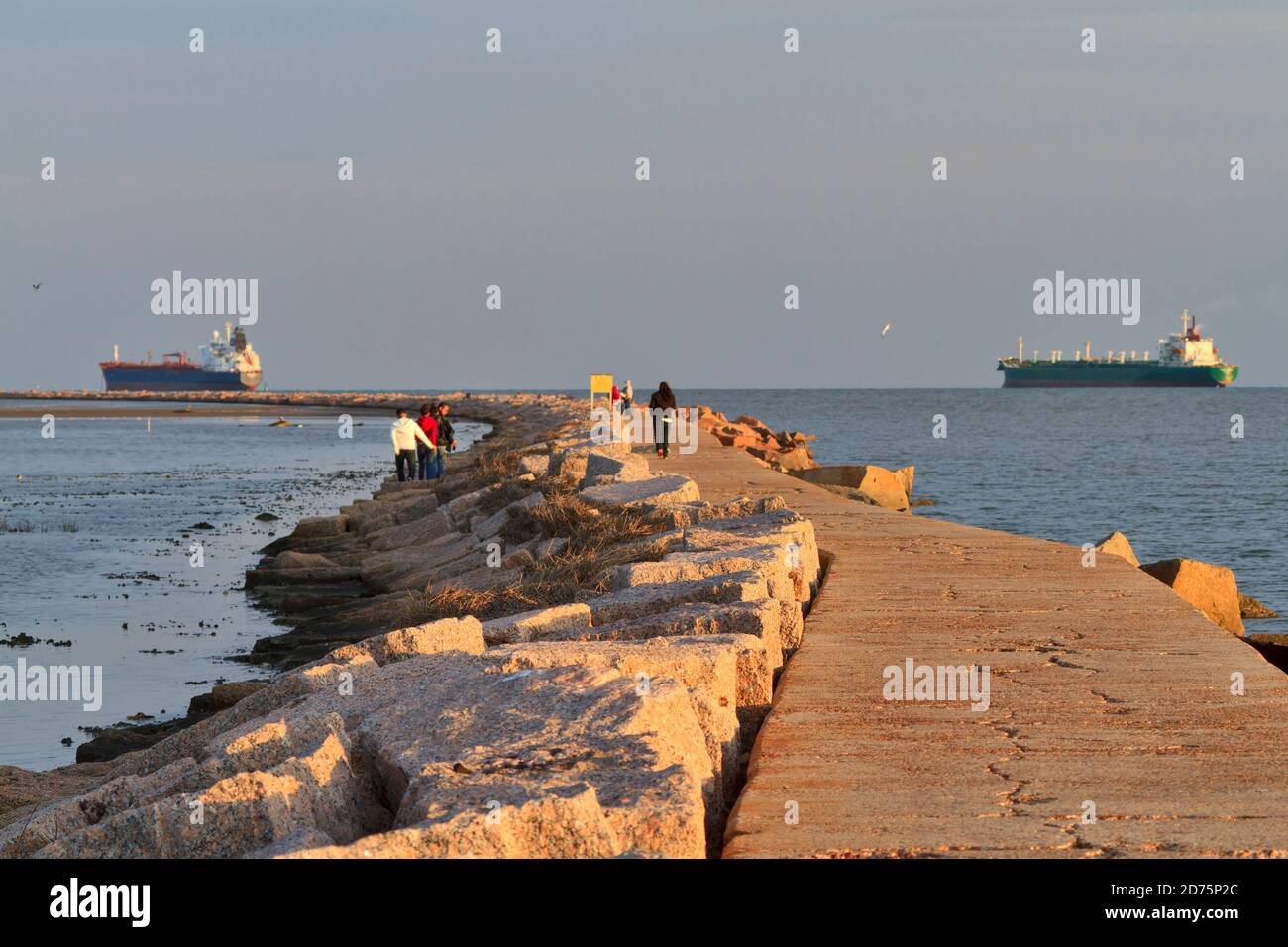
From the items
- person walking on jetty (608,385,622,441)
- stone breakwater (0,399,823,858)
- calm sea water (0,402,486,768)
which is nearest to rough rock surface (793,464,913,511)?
person walking on jetty (608,385,622,441)

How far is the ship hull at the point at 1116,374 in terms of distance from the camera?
5655 inches

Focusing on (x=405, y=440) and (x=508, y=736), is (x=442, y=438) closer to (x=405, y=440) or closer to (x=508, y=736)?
(x=405, y=440)

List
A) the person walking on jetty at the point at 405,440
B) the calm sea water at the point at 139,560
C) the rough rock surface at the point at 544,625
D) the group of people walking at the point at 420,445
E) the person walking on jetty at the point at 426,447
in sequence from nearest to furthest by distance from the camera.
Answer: the rough rock surface at the point at 544,625 < the calm sea water at the point at 139,560 < the person walking on jetty at the point at 405,440 < the group of people walking at the point at 420,445 < the person walking on jetty at the point at 426,447

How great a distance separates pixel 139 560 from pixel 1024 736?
1549 centimetres

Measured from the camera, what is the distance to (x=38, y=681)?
11070 millimetres

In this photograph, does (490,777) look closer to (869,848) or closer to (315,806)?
(315,806)

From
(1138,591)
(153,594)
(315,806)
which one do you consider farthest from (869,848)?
(153,594)

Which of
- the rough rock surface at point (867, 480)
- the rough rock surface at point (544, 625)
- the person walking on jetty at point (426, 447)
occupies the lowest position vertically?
the rough rock surface at point (544, 625)

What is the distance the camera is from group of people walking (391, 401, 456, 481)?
22.5 m

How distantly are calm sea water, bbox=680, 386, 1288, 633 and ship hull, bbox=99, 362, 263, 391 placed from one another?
7260cm

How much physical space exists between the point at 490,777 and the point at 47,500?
2728cm

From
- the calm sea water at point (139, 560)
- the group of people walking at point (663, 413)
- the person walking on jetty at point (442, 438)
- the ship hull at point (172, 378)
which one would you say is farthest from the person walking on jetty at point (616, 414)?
the ship hull at point (172, 378)

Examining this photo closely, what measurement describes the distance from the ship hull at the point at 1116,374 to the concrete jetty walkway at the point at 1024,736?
14109cm

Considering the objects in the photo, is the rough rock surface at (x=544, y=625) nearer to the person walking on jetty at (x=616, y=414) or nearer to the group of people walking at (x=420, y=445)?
the group of people walking at (x=420, y=445)
